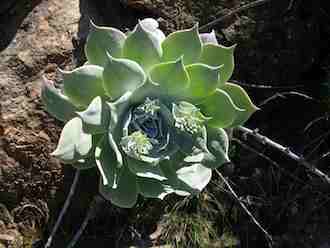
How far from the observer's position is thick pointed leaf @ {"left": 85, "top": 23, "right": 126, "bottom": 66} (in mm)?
1824

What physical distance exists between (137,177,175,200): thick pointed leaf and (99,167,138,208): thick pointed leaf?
0.06 feet

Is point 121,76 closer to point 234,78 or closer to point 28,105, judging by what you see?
point 28,105

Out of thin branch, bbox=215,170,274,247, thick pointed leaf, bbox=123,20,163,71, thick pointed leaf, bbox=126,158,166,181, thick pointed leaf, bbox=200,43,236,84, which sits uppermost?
thick pointed leaf, bbox=123,20,163,71

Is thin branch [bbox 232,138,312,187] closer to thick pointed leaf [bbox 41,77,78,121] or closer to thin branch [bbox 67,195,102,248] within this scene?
thin branch [bbox 67,195,102,248]

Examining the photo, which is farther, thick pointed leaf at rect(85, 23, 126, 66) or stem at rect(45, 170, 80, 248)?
stem at rect(45, 170, 80, 248)

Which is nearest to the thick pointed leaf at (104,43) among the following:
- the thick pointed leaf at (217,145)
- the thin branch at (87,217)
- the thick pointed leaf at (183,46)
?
the thick pointed leaf at (183,46)

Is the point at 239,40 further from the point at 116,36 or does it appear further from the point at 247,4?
the point at 116,36

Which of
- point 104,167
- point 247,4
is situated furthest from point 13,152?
point 247,4

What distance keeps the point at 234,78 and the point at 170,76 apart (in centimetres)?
68

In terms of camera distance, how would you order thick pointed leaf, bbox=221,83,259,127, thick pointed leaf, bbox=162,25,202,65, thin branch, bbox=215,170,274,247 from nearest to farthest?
1. thick pointed leaf, bbox=162,25,202,65
2. thick pointed leaf, bbox=221,83,259,127
3. thin branch, bbox=215,170,274,247

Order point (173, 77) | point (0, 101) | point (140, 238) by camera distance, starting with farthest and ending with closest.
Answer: point (140, 238) < point (0, 101) < point (173, 77)

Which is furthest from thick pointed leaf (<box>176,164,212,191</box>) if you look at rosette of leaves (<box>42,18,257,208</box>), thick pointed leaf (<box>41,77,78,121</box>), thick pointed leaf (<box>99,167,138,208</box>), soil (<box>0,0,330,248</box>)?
soil (<box>0,0,330,248</box>)

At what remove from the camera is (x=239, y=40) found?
2.36 meters

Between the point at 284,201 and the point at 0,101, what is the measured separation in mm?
1028
